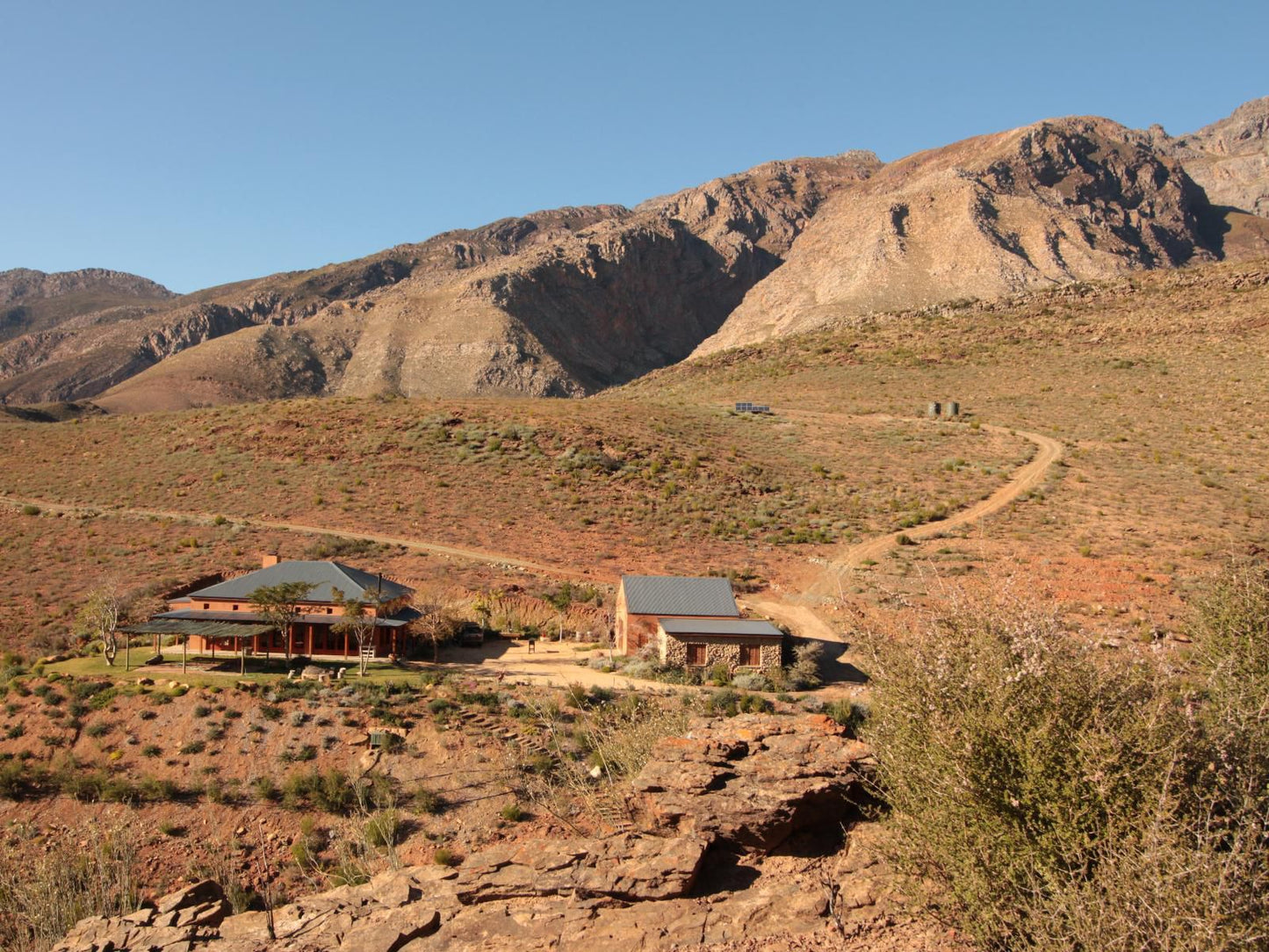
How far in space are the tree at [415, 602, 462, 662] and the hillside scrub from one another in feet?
69.5

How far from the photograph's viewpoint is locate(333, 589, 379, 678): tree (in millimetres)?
25875

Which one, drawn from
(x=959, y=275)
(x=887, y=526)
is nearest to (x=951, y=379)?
(x=887, y=526)

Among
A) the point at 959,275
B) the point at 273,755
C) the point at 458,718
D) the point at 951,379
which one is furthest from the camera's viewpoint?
the point at 959,275

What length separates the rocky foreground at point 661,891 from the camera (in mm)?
7906

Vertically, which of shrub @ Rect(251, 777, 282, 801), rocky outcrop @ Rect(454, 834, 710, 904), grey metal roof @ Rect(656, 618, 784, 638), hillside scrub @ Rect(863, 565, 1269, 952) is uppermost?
hillside scrub @ Rect(863, 565, 1269, 952)

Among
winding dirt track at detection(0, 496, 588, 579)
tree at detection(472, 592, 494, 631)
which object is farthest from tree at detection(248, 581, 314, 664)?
winding dirt track at detection(0, 496, 588, 579)

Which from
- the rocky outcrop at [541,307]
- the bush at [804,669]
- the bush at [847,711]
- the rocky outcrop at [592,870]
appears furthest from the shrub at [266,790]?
the rocky outcrop at [541,307]

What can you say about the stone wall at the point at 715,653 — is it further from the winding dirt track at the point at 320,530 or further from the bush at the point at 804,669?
the winding dirt track at the point at 320,530

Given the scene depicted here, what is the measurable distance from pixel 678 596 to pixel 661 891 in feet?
63.4

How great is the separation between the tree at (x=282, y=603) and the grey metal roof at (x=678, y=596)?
9.87 metres

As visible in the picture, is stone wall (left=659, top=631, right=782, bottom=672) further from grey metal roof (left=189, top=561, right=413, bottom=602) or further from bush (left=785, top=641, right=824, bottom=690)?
grey metal roof (left=189, top=561, right=413, bottom=602)

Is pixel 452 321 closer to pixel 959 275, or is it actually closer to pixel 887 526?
pixel 959 275

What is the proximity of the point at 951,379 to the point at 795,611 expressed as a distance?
39.9 meters

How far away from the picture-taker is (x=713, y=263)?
15850 centimetres
